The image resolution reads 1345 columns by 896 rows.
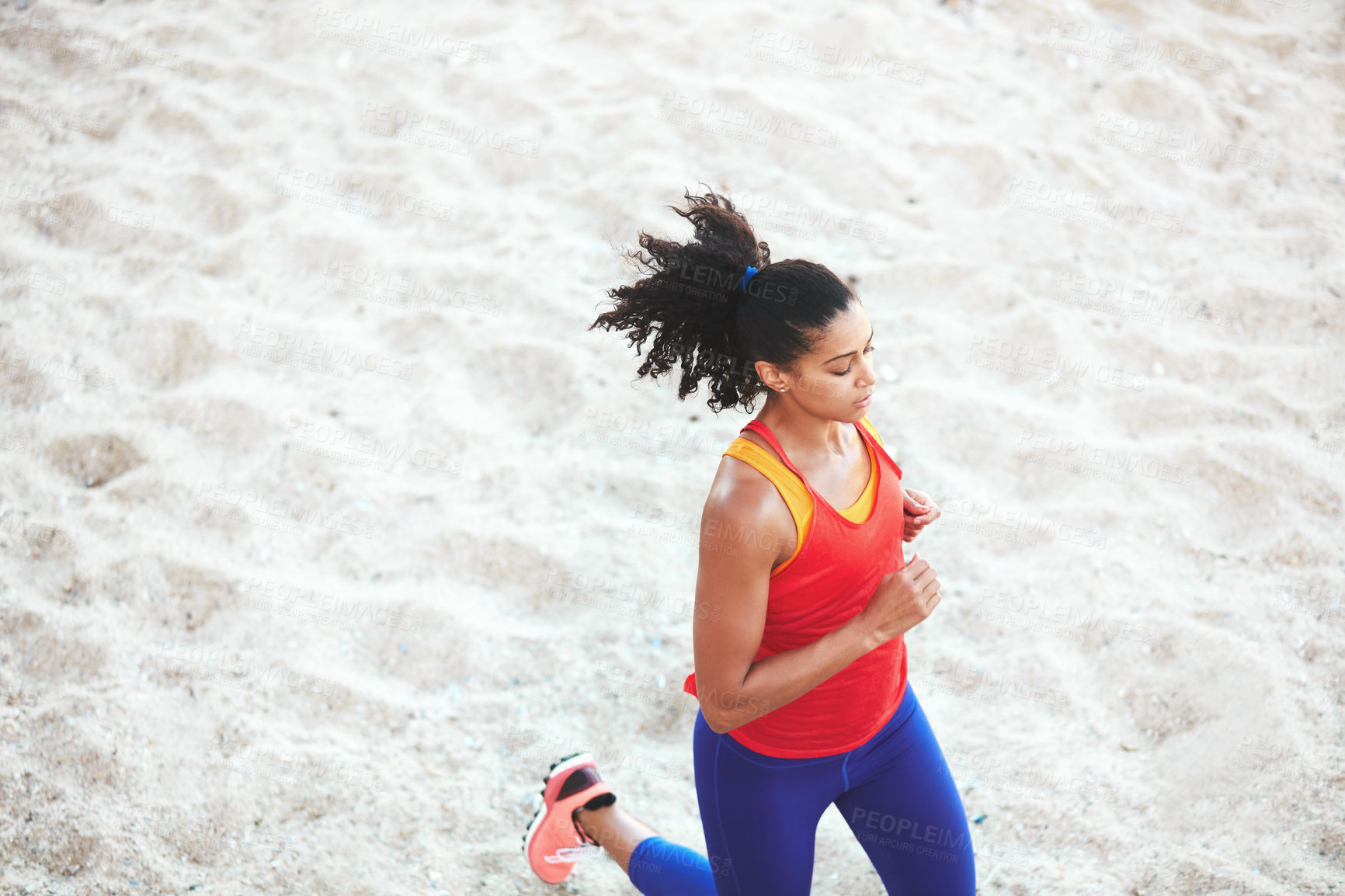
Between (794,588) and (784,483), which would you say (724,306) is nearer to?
(784,483)

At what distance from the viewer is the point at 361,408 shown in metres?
3.24

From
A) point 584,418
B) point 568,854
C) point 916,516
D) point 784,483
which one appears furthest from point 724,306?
point 584,418

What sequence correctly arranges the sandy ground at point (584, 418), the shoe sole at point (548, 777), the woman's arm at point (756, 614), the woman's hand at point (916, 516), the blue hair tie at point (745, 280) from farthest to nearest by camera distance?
the sandy ground at point (584, 418) → the shoe sole at point (548, 777) → the woman's hand at point (916, 516) → the blue hair tie at point (745, 280) → the woman's arm at point (756, 614)

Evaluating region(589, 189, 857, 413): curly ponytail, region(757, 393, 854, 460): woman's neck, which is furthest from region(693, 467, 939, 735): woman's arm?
region(589, 189, 857, 413): curly ponytail

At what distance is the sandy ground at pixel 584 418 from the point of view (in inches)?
92.1

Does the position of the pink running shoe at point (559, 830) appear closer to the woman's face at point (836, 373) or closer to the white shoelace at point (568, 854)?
the white shoelace at point (568, 854)

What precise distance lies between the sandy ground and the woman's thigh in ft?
2.02

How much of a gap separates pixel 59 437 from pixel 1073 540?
3.27 m

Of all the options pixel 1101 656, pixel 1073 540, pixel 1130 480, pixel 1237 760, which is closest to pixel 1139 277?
pixel 1130 480

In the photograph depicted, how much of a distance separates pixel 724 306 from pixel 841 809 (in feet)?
3.46

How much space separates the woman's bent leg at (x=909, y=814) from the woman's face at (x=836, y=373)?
0.67 m

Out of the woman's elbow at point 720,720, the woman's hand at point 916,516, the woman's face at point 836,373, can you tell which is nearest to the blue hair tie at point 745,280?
the woman's face at point 836,373

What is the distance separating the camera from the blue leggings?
5.74 feet

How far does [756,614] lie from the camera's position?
1573mm
